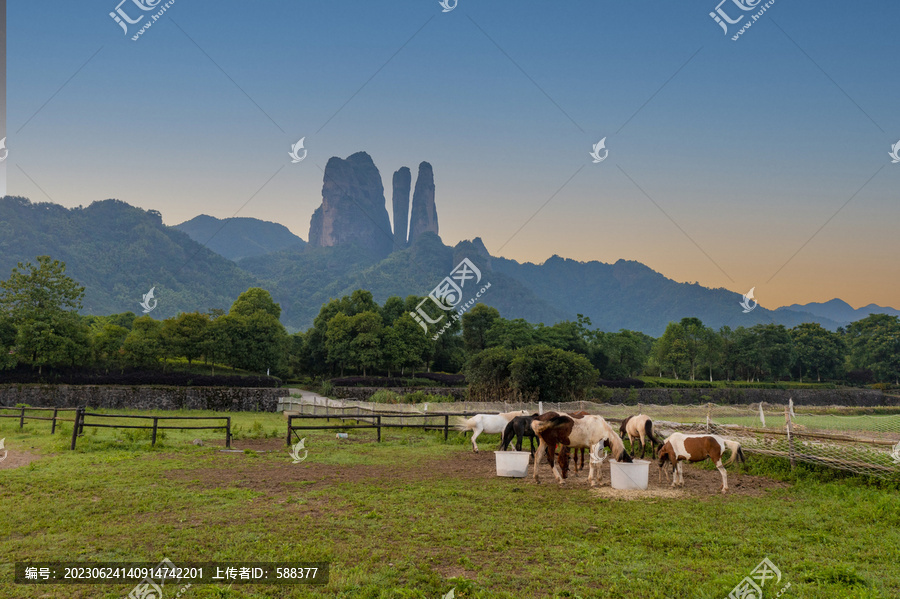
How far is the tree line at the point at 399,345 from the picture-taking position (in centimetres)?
4084

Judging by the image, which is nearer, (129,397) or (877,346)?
(129,397)

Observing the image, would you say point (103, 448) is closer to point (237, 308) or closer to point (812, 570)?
point (812, 570)

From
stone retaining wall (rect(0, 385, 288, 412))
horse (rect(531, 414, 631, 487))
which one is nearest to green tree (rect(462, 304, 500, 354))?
stone retaining wall (rect(0, 385, 288, 412))

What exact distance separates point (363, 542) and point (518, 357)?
28.3 meters

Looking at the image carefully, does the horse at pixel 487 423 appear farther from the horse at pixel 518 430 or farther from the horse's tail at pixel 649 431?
the horse's tail at pixel 649 431

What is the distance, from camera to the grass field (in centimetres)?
581

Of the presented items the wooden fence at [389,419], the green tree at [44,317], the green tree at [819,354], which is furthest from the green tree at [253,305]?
the green tree at [819,354]

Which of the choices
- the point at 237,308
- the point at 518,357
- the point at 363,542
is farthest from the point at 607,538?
the point at 237,308

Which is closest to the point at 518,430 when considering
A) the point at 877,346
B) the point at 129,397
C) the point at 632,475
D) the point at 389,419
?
the point at 632,475

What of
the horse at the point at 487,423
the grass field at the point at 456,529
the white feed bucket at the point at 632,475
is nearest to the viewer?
the grass field at the point at 456,529

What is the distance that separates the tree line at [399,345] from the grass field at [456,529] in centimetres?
2398

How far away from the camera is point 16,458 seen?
14.5 m

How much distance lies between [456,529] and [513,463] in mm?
4812

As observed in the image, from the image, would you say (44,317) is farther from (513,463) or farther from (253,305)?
(513,463)
